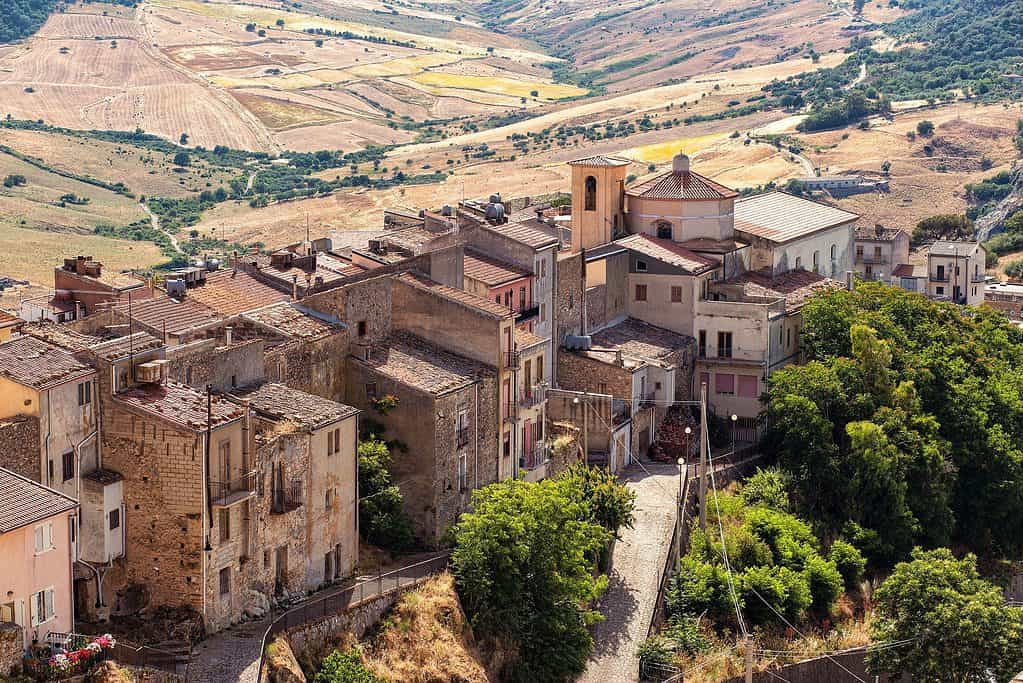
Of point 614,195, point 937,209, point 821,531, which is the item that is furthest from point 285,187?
point 821,531

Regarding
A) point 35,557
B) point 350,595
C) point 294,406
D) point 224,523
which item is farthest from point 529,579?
point 35,557

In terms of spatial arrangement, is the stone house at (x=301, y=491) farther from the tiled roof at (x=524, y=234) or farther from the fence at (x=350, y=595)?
the tiled roof at (x=524, y=234)

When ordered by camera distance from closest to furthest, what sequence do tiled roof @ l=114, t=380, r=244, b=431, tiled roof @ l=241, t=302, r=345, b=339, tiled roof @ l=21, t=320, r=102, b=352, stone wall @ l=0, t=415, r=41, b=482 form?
stone wall @ l=0, t=415, r=41, b=482, tiled roof @ l=114, t=380, r=244, b=431, tiled roof @ l=21, t=320, r=102, b=352, tiled roof @ l=241, t=302, r=345, b=339

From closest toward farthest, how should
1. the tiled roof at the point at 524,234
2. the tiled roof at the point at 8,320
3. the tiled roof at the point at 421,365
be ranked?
the tiled roof at the point at 8,320 < the tiled roof at the point at 421,365 < the tiled roof at the point at 524,234

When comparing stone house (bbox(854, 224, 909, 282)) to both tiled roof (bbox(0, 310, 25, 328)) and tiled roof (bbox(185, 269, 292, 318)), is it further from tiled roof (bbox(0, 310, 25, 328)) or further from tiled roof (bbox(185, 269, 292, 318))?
tiled roof (bbox(0, 310, 25, 328))

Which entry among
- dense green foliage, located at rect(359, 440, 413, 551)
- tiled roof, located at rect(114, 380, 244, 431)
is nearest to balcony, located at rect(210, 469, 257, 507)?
tiled roof, located at rect(114, 380, 244, 431)

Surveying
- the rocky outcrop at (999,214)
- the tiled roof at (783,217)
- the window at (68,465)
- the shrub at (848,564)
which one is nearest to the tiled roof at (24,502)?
the window at (68,465)
